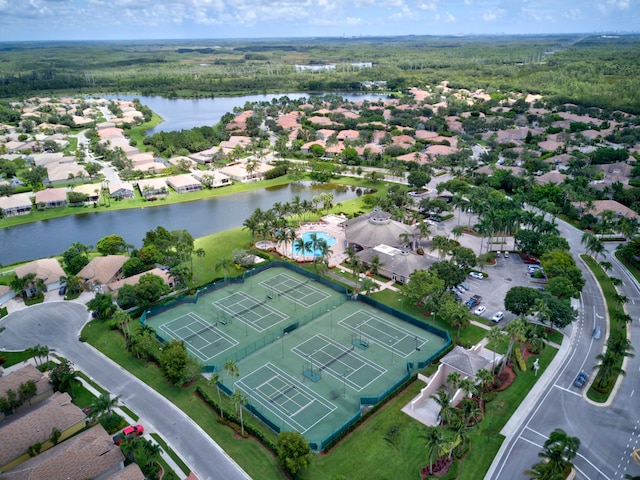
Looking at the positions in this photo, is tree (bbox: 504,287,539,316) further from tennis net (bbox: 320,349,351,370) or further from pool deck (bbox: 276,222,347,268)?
pool deck (bbox: 276,222,347,268)

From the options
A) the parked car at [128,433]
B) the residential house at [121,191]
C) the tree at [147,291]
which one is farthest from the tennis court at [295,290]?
the residential house at [121,191]

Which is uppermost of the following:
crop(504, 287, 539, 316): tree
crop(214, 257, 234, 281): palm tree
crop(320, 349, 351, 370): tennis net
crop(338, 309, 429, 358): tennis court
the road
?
crop(504, 287, 539, 316): tree

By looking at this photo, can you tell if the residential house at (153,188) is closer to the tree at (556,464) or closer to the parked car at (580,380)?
the parked car at (580,380)

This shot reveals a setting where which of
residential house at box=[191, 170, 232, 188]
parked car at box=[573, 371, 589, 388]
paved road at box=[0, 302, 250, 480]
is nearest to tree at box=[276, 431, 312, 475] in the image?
paved road at box=[0, 302, 250, 480]

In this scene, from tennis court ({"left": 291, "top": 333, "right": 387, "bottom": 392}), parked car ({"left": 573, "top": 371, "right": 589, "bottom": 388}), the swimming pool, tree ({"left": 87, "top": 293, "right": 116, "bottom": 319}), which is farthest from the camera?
the swimming pool

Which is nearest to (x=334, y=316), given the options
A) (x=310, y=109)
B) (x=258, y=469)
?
(x=258, y=469)

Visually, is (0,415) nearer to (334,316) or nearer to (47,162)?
(334,316)
